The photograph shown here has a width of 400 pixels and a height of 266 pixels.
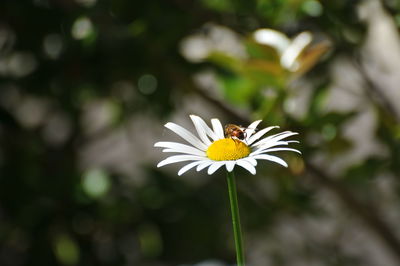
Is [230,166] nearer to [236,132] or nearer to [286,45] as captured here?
[236,132]

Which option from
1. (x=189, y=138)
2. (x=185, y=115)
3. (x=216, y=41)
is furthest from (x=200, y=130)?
(x=185, y=115)

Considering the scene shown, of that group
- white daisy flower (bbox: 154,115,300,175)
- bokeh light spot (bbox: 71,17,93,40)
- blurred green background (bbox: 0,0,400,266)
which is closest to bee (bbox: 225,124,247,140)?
white daisy flower (bbox: 154,115,300,175)

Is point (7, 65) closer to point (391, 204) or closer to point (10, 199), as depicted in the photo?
point (10, 199)

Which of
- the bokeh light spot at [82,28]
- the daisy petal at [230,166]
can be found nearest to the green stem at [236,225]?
the daisy petal at [230,166]

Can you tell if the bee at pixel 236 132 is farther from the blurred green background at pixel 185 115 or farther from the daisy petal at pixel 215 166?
the blurred green background at pixel 185 115

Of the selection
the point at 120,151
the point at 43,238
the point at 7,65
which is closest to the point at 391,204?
the point at 43,238
